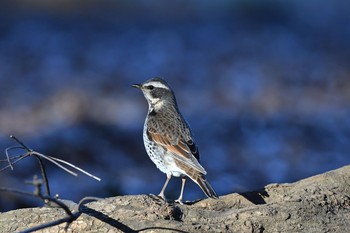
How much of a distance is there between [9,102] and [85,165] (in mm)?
3042

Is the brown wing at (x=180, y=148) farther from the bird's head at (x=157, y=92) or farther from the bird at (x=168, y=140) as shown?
the bird's head at (x=157, y=92)

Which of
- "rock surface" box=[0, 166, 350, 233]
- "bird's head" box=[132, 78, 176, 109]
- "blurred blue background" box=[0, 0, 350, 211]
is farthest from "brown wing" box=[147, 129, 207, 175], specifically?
"blurred blue background" box=[0, 0, 350, 211]

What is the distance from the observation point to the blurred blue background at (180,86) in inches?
486

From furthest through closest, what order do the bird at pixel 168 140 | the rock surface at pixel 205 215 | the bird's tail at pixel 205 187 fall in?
the bird at pixel 168 140 → the bird's tail at pixel 205 187 → the rock surface at pixel 205 215

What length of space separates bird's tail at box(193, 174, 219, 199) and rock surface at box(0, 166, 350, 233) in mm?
136

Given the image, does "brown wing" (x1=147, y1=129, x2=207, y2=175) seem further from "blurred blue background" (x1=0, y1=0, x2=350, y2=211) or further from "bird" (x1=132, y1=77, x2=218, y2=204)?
"blurred blue background" (x1=0, y1=0, x2=350, y2=211)

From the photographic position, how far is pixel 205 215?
685 centimetres

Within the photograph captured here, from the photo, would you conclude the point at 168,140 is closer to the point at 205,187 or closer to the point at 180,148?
the point at 180,148

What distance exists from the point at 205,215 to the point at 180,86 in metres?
9.13

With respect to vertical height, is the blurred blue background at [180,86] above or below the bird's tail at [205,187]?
above

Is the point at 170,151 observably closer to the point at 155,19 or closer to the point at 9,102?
the point at 9,102

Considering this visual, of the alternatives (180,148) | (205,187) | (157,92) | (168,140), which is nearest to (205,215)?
(205,187)

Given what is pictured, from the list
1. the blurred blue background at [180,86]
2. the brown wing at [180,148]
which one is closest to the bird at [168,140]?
the brown wing at [180,148]

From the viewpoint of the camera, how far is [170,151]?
8633 millimetres
